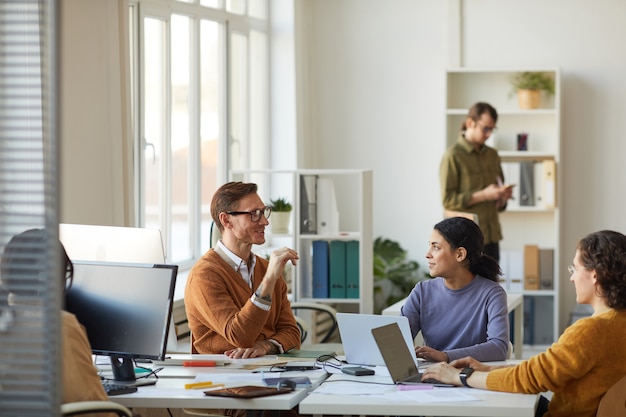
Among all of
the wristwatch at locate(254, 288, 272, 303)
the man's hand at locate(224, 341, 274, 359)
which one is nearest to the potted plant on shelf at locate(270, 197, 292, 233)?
the man's hand at locate(224, 341, 274, 359)

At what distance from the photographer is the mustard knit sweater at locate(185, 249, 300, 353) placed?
3801mm

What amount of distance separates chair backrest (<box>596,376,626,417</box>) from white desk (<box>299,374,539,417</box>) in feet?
0.66

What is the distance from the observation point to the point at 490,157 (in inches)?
263

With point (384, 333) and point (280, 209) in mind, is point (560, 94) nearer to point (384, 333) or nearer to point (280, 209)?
point (280, 209)

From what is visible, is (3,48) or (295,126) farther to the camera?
(295,126)

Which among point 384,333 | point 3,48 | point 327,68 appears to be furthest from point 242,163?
point 3,48

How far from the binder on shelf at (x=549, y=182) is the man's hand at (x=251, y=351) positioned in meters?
3.74

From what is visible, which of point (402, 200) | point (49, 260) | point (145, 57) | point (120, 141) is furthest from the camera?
point (402, 200)

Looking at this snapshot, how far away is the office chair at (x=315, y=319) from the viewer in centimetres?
519

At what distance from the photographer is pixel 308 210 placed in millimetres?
5957

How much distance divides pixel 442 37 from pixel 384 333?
460 cm

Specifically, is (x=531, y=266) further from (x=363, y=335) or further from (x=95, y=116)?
(x=363, y=335)

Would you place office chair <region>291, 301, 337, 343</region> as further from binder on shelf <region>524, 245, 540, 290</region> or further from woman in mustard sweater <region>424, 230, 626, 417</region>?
woman in mustard sweater <region>424, 230, 626, 417</region>

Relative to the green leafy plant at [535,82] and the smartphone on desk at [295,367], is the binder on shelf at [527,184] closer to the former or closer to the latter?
the green leafy plant at [535,82]
